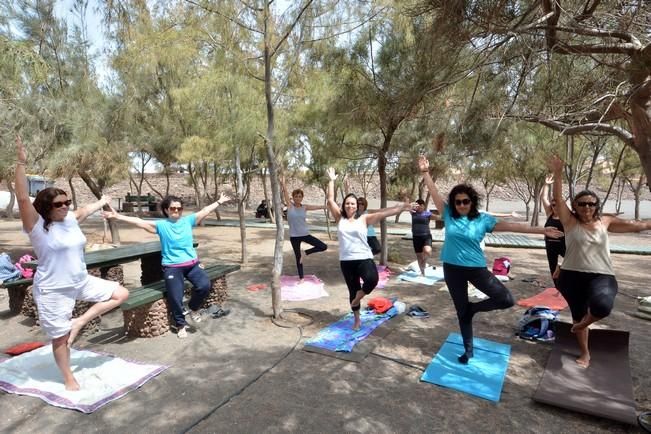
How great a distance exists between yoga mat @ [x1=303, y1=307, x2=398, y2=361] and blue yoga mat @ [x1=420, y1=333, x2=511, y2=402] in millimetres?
735

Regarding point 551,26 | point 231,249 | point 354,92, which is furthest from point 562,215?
point 231,249

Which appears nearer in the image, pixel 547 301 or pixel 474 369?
pixel 474 369

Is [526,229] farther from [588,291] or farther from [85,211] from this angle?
[85,211]

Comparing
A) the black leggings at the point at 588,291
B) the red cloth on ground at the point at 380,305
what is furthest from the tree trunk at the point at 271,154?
the black leggings at the point at 588,291

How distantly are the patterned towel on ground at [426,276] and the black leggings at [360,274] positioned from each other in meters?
2.64

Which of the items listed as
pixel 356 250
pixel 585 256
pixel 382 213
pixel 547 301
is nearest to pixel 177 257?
pixel 356 250

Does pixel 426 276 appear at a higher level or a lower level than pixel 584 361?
lower

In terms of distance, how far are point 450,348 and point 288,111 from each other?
17.6 ft

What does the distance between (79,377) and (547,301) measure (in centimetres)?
523

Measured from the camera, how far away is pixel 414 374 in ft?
10.9

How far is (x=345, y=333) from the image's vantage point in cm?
418

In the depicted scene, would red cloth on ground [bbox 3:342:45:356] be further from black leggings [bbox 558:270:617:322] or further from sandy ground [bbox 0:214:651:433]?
black leggings [bbox 558:270:617:322]

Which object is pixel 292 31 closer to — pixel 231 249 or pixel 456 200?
pixel 456 200

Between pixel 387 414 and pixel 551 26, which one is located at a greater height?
pixel 551 26
